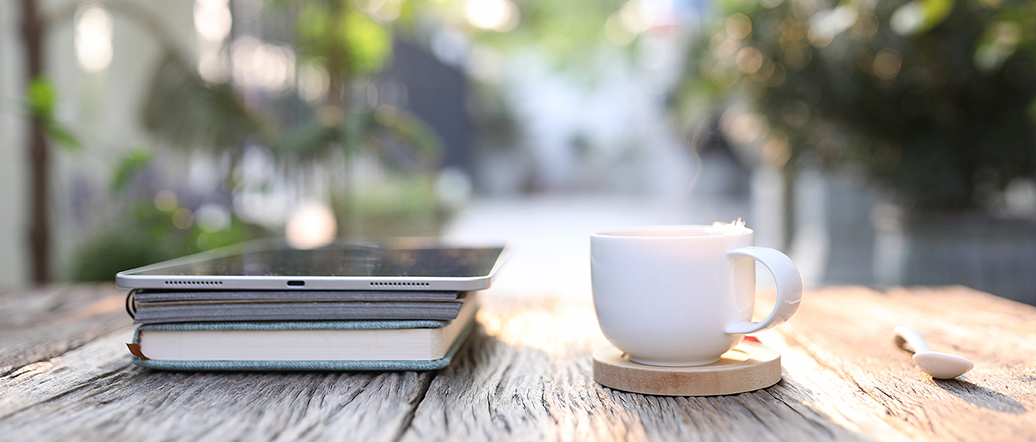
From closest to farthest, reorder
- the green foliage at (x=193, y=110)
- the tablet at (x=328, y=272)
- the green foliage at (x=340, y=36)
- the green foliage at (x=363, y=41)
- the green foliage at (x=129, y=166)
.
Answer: the tablet at (x=328, y=272) < the green foliage at (x=129, y=166) < the green foliage at (x=193, y=110) < the green foliage at (x=340, y=36) < the green foliage at (x=363, y=41)

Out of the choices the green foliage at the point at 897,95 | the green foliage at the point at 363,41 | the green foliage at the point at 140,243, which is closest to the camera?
the green foliage at the point at 140,243

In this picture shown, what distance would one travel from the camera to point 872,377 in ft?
1.59

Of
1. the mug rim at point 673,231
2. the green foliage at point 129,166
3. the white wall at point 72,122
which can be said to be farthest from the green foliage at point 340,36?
the mug rim at point 673,231

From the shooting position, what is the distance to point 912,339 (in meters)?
0.54

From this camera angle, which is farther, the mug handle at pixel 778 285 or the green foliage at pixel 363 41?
the green foliage at pixel 363 41

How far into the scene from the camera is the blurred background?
1.91 m

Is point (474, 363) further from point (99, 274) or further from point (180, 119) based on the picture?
point (180, 119)

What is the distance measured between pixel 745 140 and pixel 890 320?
2135 mm

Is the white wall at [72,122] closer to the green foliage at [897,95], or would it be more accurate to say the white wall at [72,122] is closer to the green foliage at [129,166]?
the green foliage at [129,166]

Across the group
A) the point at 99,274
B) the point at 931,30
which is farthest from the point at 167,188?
the point at 931,30

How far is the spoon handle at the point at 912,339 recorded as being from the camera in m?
0.52

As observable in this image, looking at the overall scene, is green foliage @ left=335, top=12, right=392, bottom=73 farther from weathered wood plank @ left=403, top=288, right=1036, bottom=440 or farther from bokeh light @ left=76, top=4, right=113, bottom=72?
weathered wood plank @ left=403, top=288, right=1036, bottom=440

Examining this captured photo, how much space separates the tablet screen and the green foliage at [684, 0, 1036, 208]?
159cm

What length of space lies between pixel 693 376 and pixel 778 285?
0.08 meters
